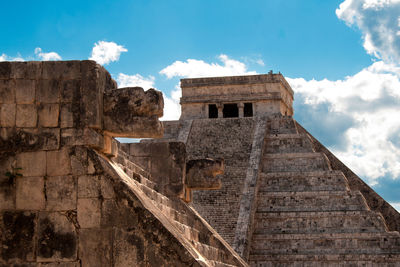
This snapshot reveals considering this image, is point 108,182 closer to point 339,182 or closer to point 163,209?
point 163,209

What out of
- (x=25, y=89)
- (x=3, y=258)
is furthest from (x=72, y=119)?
(x=3, y=258)

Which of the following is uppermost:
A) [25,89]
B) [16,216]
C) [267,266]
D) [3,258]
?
[25,89]

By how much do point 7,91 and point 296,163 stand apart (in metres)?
18.0

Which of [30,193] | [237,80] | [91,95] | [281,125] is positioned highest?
[237,80]

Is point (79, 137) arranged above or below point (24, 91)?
below

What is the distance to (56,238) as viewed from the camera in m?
6.46

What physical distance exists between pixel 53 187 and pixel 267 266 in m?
13.3

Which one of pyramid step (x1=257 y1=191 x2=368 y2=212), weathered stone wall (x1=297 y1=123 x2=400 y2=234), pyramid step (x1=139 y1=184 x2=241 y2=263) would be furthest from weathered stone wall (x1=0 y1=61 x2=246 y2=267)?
weathered stone wall (x1=297 y1=123 x2=400 y2=234)

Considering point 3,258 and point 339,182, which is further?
point 339,182

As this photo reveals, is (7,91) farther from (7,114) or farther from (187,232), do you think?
(187,232)

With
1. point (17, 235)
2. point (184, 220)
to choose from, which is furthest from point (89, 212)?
point (184, 220)

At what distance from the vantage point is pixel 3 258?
255 inches

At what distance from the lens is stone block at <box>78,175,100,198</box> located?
652 centimetres

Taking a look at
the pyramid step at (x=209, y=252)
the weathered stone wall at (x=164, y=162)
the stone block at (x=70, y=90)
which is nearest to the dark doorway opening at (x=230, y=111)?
the weathered stone wall at (x=164, y=162)
